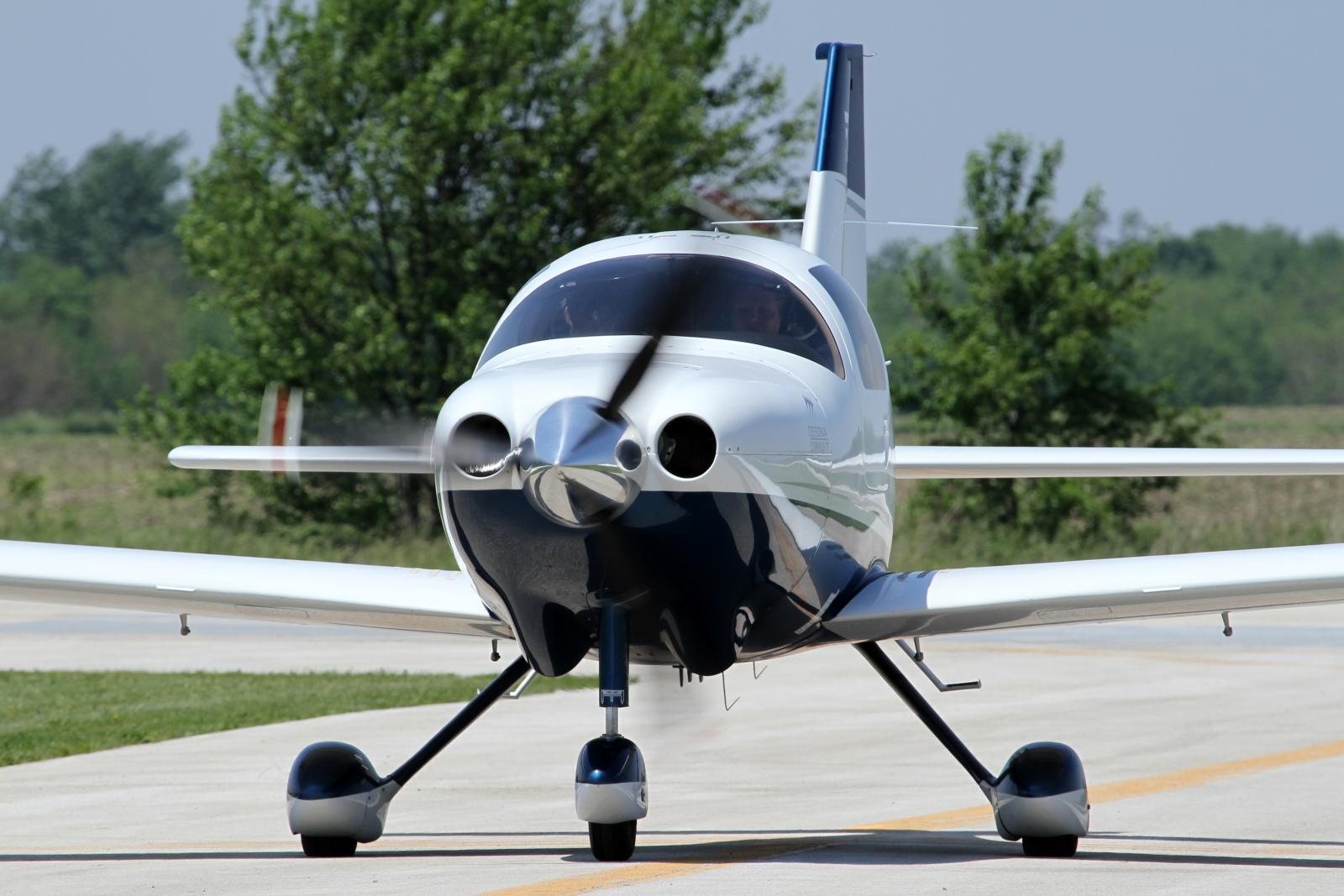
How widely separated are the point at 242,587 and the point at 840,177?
16.3 ft

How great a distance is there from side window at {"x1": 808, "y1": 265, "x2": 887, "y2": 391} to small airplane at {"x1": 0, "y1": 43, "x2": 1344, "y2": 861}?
2cm

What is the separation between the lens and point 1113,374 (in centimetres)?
2875

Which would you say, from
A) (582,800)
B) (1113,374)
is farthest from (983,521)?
(582,800)

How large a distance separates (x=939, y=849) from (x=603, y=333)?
2680mm

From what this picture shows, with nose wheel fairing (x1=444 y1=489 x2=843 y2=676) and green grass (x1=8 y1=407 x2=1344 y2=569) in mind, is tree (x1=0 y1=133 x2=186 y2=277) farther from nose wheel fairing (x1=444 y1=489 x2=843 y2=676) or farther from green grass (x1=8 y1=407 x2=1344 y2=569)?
nose wheel fairing (x1=444 y1=489 x2=843 y2=676)

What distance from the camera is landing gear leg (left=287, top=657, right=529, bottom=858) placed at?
298 inches

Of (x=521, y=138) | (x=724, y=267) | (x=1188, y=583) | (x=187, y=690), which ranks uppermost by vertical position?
(x=521, y=138)

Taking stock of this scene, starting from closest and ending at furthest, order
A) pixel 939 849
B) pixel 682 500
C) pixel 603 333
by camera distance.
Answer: pixel 682 500 → pixel 603 333 → pixel 939 849

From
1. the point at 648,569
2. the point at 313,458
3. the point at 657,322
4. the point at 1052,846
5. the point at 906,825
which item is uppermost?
the point at 657,322

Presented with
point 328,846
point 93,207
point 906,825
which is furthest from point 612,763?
point 93,207

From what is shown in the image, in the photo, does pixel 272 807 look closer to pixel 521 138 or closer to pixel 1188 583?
pixel 1188 583

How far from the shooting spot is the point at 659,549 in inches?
236

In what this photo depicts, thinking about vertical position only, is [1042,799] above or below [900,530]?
above

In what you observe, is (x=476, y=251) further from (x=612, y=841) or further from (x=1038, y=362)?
(x=612, y=841)
